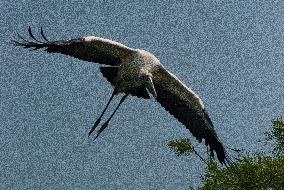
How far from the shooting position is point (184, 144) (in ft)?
55.5

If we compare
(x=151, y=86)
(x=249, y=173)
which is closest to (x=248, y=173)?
(x=249, y=173)

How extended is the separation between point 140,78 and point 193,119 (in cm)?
150

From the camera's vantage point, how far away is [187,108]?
38.3ft

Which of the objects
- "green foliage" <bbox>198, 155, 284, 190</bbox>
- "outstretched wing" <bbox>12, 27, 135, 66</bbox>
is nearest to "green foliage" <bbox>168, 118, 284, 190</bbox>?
"green foliage" <bbox>198, 155, 284, 190</bbox>

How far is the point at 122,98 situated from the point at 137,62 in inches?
39.4

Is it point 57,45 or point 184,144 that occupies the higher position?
point 57,45

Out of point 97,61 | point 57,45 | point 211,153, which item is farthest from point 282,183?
point 57,45

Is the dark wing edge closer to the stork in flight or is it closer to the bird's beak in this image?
the stork in flight

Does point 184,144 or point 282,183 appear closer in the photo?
point 282,183

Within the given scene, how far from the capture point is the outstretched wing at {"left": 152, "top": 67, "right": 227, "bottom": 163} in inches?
448

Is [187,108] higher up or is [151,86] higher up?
[151,86]

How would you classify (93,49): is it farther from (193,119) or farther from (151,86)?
(193,119)

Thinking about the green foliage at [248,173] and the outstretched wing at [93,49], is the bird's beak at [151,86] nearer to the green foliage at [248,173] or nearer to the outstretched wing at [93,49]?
the outstretched wing at [93,49]

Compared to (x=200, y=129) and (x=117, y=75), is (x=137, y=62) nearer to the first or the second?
(x=117, y=75)
